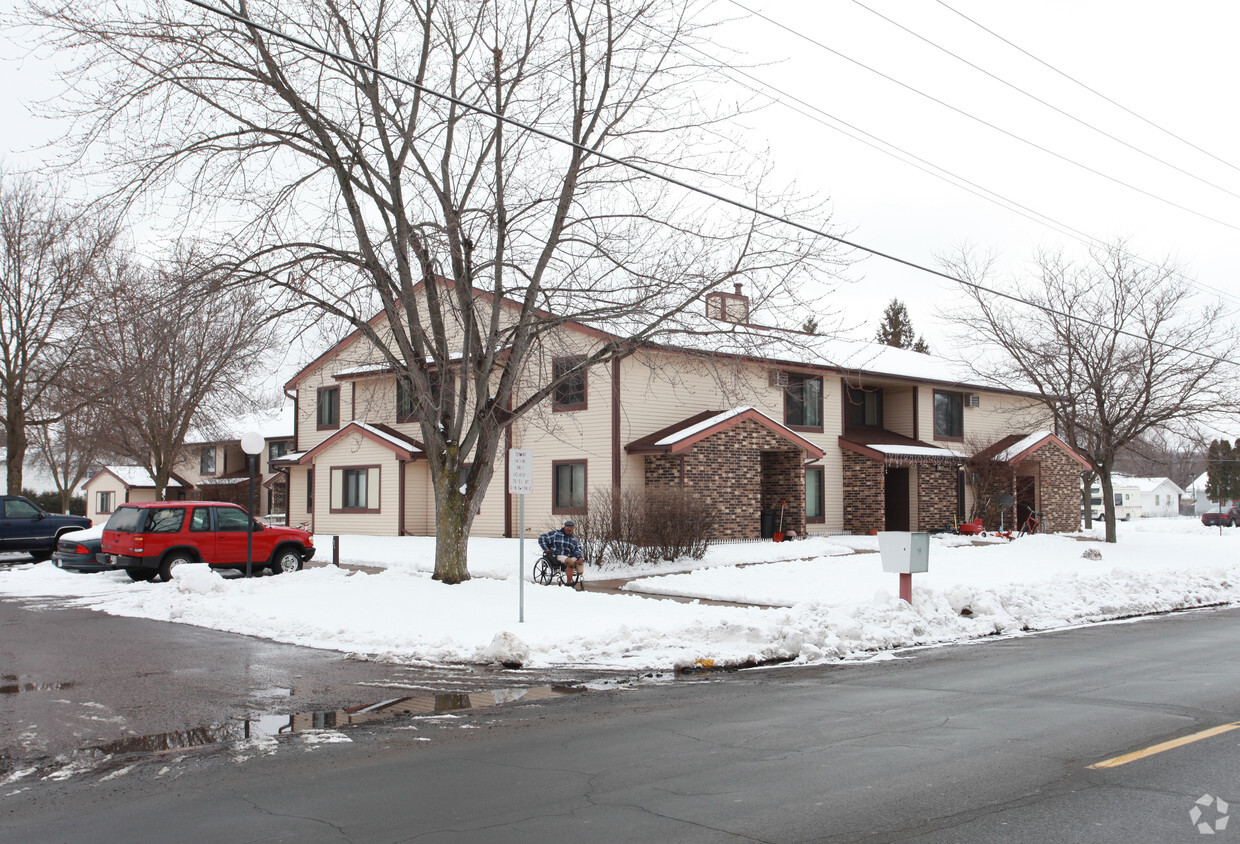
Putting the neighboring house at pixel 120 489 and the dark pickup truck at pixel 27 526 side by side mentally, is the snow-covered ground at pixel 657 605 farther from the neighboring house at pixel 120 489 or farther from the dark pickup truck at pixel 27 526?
the neighboring house at pixel 120 489

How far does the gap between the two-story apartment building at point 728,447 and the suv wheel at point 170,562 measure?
24.6 feet

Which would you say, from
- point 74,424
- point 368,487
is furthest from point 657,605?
point 74,424

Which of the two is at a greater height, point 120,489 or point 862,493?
point 120,489

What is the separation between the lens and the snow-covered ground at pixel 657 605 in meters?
12.1

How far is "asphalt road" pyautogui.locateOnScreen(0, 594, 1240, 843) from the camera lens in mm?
5383

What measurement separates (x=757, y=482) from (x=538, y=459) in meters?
6.45

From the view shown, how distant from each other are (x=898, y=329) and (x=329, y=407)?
53172 millimetres

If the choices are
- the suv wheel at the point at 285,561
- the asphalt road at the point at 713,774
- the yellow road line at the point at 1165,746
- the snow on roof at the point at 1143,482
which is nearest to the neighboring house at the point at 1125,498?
the snow on roof at the point at 1143,482

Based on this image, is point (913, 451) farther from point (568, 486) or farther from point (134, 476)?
point (134, 476)

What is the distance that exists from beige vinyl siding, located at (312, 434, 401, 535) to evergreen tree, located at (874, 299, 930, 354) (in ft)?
176

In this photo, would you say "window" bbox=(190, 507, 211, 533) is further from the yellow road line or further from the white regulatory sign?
the yellow road line

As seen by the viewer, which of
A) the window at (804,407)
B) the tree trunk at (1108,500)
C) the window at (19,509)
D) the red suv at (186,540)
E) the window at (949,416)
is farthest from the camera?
the window at (949,416)

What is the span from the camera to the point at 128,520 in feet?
66.2

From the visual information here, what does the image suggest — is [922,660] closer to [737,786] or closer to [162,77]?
[737,786]
